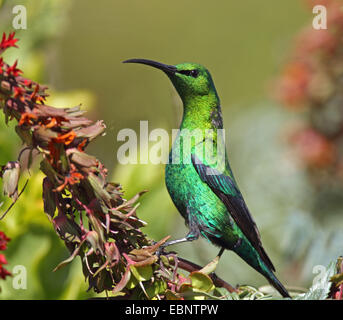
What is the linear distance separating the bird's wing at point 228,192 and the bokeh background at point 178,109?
137mm

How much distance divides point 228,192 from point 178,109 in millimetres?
207

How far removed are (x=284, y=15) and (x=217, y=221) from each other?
326cm

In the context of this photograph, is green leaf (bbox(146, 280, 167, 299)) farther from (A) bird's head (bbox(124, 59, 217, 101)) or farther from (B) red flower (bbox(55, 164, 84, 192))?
(A) bird's head (bbox(124, 59, 217, 101))

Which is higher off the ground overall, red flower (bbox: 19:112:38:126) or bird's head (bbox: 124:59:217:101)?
bird's head (bbox: 124:59:217:101)

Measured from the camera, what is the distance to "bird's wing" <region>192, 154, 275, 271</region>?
1.18 meters

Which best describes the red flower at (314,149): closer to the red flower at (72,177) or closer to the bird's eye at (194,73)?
the bird's eye at (194,73)

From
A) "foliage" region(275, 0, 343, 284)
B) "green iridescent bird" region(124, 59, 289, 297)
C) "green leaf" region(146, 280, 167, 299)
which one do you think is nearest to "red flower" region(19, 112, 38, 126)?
"green leaf" region(146, 280, 167, 299)

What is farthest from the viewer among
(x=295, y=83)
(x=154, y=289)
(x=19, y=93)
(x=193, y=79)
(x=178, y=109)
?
(x=295, y=83)

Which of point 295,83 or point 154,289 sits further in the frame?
point 295,83

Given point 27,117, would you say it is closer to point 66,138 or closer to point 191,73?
point 66,138

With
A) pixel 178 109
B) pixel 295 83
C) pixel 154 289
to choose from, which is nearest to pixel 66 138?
pixel 154 289

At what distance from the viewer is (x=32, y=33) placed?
237cm

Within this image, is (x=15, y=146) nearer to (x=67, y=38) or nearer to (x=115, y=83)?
(x=115, y=83)

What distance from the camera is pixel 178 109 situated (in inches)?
44.5
